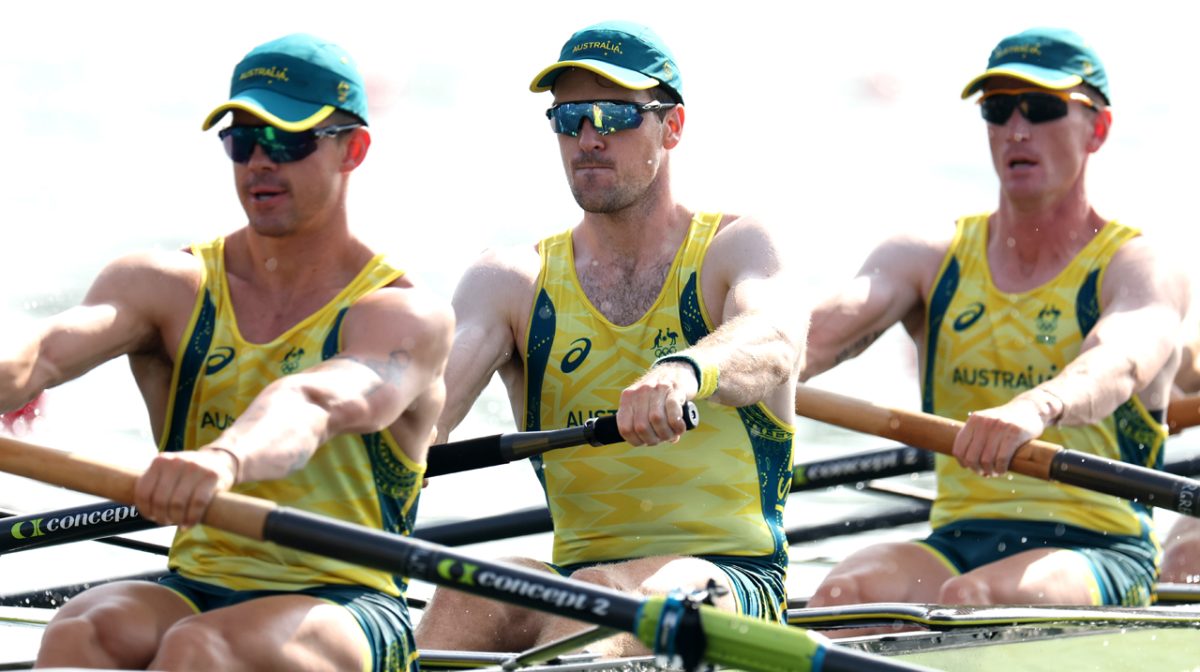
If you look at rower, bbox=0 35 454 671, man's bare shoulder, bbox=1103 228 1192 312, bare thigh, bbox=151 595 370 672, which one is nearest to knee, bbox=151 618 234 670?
bare thigh, bbox=151 595 370 672

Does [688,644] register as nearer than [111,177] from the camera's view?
Yes

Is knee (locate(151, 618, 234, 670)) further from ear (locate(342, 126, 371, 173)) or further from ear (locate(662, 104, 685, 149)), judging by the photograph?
ear (locate(662, 104, 685, 149))

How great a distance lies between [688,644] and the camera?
3.12m

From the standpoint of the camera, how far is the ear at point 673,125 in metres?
4.71

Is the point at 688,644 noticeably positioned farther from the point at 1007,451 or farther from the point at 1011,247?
the point at 1011,247

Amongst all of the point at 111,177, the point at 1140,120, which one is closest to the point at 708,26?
the point at 1140,120

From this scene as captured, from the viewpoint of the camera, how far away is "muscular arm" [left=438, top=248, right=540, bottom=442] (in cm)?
461

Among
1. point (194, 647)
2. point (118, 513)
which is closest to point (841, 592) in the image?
point (118, 513)

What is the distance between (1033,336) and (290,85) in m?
2.79

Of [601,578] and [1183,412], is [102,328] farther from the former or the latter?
[1183,412]

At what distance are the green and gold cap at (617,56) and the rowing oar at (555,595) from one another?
1.61 meters

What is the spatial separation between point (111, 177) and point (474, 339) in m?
14.9

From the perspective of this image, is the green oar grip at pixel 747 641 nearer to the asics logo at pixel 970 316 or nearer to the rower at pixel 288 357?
the rower at pixel 288 357

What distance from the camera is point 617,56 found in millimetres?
4559
